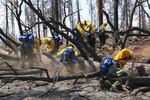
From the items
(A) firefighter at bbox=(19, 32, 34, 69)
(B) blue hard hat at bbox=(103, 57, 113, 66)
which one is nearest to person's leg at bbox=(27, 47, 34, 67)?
(A) firefighter at bbox=(19, 32, 34, 69)

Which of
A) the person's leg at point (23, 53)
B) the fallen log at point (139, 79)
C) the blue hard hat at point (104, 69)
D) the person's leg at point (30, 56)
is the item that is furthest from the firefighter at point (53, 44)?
the fallen log at point (139, 79)

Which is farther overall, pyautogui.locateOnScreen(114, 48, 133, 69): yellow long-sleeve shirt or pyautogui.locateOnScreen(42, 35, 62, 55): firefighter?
pyautogui.locateOnScreen(42, 35, 62, 55): firefighter

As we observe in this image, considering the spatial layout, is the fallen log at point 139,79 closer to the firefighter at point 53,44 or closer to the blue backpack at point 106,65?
the blue backpack at point 106,65

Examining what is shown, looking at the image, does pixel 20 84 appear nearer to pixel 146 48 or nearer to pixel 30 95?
pixel 30 95

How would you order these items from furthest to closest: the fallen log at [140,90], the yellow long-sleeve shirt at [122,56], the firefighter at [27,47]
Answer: the firefighter at [27,47] → the yellow long-sleeve shirt at [122,56] → the fallen log at [140,90]

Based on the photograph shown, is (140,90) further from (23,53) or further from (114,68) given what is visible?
(23,53)

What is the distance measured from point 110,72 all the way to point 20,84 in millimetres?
3211

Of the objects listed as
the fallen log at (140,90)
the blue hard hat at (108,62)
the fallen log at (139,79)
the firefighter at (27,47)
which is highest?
the firefighter at (27,47)

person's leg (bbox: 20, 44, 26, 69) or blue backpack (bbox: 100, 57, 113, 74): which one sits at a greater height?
person's leg (bbox: 20, 44, 26, 69)

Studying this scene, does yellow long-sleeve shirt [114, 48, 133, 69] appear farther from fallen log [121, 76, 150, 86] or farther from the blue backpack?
fallen log [121, 76, 150, 86]

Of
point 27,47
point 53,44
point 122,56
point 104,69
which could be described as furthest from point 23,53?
point 122,56

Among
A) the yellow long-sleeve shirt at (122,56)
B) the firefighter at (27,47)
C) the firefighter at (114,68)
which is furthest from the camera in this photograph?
the firefighter at (27,47)

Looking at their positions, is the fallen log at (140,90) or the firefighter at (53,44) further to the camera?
the firefighter at (53,44)

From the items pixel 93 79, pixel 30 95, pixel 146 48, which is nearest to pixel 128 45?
pixel 146 48
